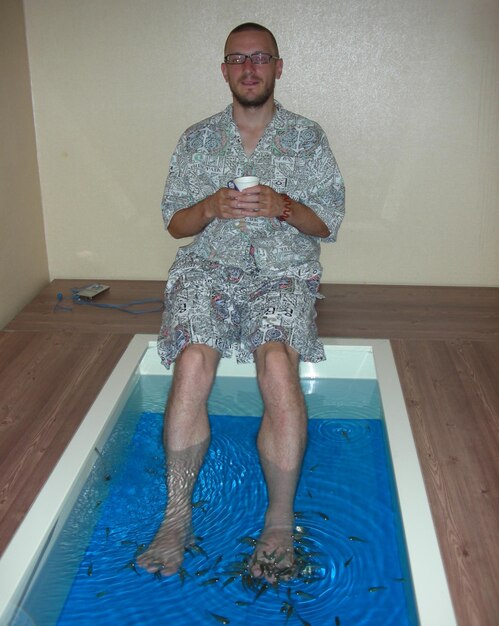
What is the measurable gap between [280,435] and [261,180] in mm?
1056

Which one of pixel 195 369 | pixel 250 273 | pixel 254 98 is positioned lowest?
pixel 195 369

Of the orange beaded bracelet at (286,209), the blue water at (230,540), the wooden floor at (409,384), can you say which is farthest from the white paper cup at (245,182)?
the wooden floor at (409,384)

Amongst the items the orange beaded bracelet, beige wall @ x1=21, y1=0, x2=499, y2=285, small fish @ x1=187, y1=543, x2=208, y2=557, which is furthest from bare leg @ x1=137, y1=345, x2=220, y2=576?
beige wall @ x1=21, y1=0, x2=499, y2=285

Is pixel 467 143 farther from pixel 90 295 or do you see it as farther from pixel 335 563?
pixel 335 563

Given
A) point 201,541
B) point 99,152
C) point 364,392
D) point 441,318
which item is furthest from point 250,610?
point 99,152

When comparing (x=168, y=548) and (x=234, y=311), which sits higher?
(x=234, y=311)

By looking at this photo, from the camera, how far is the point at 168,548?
2.04 metres

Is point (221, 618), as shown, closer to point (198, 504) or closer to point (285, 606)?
point (285, 606)

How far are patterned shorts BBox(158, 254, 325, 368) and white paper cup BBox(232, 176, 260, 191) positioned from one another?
44cm

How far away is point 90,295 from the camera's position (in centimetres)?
386

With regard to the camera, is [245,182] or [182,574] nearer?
[182,574]

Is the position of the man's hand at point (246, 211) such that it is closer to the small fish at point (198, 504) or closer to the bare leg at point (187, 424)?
the bare leg at point (187, 424)

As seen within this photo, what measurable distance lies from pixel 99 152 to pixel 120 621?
2.79m

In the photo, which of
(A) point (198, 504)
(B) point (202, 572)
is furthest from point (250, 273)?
(B) point (202, 572)
